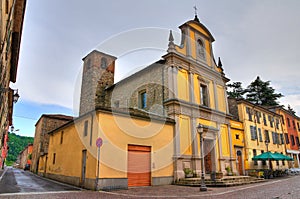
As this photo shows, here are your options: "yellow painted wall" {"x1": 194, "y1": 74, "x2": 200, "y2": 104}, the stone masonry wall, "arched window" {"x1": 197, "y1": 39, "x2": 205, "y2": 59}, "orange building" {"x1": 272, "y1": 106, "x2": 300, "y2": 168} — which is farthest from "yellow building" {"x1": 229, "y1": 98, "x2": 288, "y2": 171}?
the stone masonry wall

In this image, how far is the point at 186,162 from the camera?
14.5 metres

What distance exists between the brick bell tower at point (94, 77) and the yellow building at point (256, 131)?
14587 millimetres

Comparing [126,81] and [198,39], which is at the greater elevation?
[198,39]

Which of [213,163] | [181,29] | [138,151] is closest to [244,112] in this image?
[213,163]

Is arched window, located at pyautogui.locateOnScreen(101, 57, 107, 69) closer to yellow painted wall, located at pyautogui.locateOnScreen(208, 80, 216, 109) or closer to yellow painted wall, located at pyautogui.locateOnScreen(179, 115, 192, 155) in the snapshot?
yellow painted wall, located at pyautogui.locateOnScreen(208, 80, 216, 109)

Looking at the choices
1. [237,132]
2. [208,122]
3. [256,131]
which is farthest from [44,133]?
[256,131]

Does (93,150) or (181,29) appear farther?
(181,29)

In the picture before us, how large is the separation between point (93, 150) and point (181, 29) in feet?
43.0

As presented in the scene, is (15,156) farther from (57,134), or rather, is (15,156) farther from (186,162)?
(186,162)

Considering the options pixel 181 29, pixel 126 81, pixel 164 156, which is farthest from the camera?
pixel 126 81

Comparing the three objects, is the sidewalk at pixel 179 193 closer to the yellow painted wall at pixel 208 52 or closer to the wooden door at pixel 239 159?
the wooden door at pixel 239 159

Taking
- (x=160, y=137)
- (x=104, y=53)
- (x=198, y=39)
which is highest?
(x=104, y=53)

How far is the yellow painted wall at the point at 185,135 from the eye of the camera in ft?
48.4

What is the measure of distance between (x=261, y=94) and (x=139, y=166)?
1445 inches
